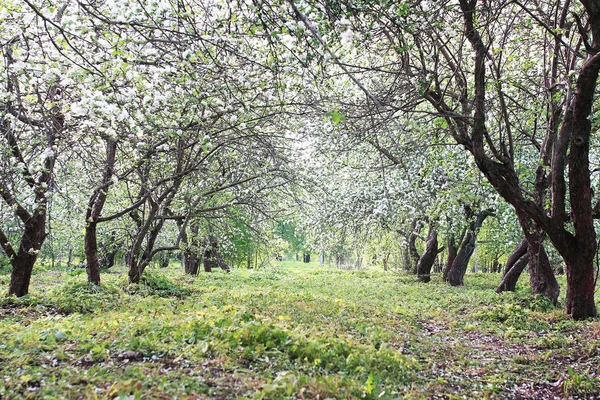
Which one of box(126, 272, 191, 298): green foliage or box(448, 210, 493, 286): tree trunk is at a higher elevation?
box(448, 210, 493, 286): tree trunk

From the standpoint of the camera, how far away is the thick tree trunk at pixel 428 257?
1867cm

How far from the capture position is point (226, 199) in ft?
42.9

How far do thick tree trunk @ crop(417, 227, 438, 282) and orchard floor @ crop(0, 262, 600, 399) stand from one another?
29.6 ft

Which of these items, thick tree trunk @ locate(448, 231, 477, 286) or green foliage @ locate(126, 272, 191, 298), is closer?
green foliage @ locate(126, 272, 191, 298)

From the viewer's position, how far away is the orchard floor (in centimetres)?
398

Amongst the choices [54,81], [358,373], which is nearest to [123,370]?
[358,373]

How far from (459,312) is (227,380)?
802 centimetres

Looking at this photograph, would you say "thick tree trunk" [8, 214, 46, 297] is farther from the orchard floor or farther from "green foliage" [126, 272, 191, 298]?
"green foliage" [126, 272, 191, 298]

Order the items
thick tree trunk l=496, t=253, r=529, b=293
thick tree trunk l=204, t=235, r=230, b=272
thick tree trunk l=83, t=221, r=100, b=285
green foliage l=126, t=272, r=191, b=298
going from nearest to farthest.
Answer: thick tree trunk l=83, t=221, r=100, b=285, green foliage l=126, t=272, r=191, b=298, thick tree trunk l=496, t=253, r=529, b=293, thick tree trunk l=204, t=235, r=230, b=272

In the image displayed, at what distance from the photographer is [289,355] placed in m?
5.23

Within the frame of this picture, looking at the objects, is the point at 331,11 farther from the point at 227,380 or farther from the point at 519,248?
the point at 519,248

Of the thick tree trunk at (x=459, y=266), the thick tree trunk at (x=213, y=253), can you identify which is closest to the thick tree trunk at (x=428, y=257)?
the thick tree trunk at (x=459, y=266)

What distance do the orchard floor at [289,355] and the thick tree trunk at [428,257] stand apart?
9022 millimetres

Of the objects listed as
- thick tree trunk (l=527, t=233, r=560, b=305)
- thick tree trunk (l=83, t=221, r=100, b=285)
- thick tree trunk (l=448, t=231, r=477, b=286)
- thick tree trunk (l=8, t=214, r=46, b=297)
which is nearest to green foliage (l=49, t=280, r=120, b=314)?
A: thick tree trunk (l=83, t=221, r=100, b=285)
